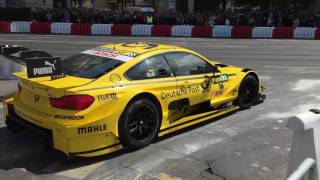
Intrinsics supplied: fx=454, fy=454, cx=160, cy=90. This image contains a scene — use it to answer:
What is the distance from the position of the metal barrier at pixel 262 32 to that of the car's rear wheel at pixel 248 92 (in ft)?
62.4

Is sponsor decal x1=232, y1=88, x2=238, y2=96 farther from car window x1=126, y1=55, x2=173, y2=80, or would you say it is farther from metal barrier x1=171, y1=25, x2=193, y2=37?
metal barrier x1=171, y1=25, x2=193, y2=37

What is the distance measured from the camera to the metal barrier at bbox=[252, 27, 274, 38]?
86.8 ft

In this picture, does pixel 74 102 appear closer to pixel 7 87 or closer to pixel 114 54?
pixel 114 54

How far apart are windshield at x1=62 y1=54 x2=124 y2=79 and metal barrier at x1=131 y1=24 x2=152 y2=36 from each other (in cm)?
2085

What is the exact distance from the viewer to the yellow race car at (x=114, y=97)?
5277 millimetres

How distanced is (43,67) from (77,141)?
1.15 m

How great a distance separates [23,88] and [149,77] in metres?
1.66

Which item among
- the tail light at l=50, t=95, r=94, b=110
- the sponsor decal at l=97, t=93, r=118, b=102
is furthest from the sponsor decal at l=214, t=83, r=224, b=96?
the tail light at l=50, t=95, r=94, b=110

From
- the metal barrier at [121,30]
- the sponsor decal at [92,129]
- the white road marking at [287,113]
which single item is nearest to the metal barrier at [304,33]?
the metal barrier at [121,30]

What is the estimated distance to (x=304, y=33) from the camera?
26281mm

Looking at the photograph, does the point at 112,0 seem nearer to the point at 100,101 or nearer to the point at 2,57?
the point at 2,57

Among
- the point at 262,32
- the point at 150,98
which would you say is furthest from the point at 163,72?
the point at 262,32

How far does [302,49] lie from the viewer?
19672 mm

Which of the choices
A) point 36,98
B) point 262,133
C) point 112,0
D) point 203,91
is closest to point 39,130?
point 36,98
